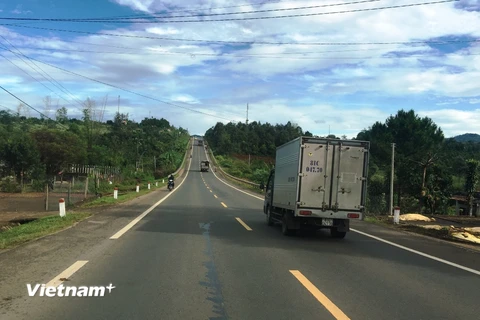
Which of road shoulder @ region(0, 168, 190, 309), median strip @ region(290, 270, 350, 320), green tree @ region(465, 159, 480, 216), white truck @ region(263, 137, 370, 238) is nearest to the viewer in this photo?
median strip @ region(290, 270, 350, 320)

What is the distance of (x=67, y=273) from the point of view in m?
6.81

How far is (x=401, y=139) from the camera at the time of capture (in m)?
61.7

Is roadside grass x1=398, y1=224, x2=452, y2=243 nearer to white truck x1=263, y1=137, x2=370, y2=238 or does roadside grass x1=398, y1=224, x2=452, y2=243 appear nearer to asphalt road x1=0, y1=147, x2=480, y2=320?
asphalt road x1=0, y1=147, x2=480, y2=320

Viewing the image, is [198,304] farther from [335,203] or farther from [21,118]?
[21,118]

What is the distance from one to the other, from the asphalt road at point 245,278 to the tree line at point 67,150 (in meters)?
32.4

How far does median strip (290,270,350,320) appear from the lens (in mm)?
5094

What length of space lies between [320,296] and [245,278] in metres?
1.42

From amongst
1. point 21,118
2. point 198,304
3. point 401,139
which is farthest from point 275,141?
point 198,304

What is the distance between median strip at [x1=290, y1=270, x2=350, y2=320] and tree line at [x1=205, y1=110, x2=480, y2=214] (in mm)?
25737

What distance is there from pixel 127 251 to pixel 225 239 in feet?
9.64

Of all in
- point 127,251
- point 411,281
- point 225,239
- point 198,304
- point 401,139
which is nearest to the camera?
point 198,304

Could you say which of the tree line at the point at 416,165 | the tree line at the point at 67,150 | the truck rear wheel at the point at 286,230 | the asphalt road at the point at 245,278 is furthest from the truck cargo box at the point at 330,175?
the tree line at the point at 67,150

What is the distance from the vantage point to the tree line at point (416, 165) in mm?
35969

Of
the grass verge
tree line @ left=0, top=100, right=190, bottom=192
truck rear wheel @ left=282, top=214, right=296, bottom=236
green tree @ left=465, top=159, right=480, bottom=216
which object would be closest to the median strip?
truck rear wheel @ left=282, top=214, right=296, bottom=236
